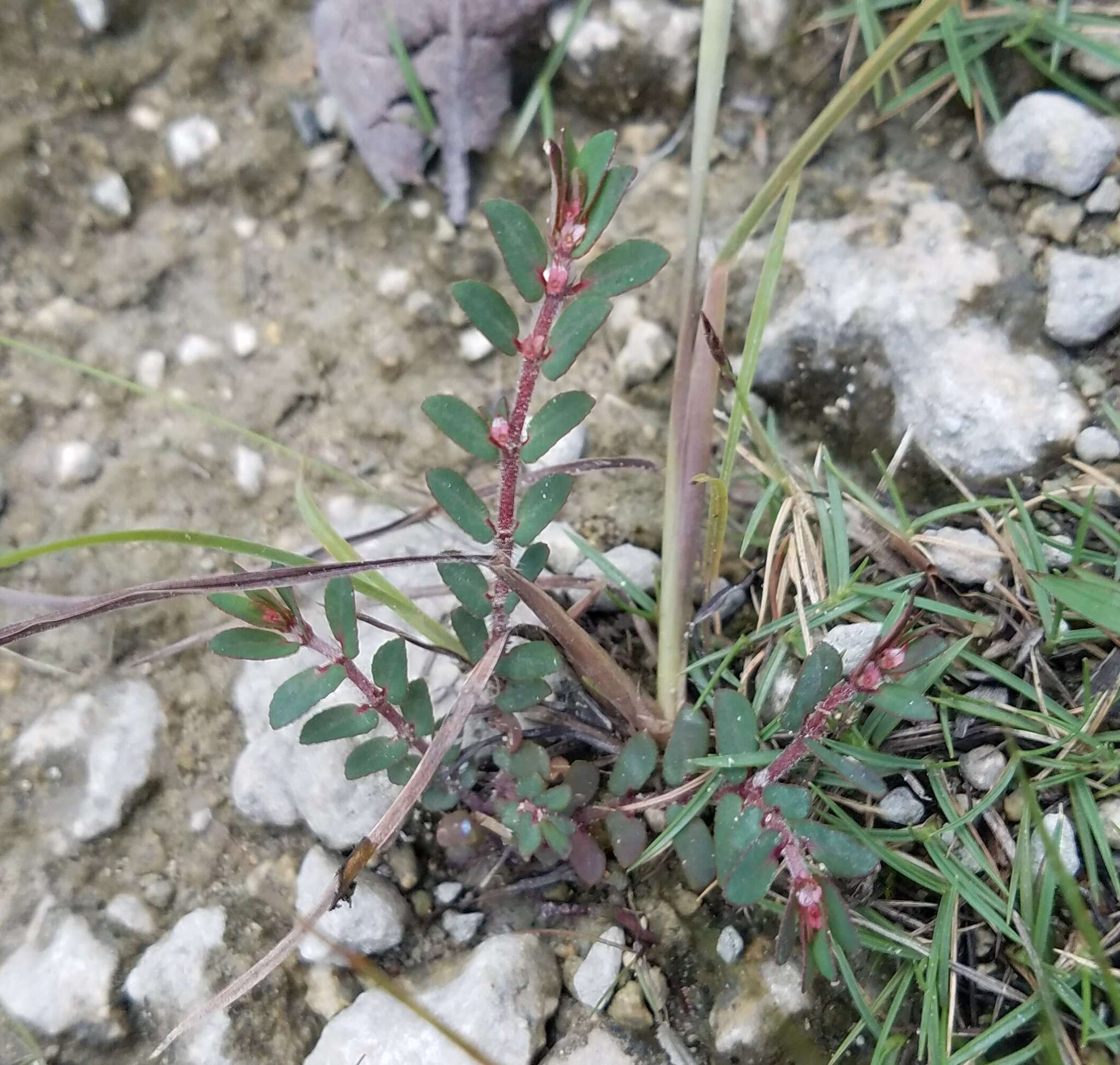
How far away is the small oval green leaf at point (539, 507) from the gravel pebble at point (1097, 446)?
1038 millimetres

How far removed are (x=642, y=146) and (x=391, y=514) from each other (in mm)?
1105

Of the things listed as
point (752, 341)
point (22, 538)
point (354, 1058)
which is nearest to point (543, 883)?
point (354, 1058)

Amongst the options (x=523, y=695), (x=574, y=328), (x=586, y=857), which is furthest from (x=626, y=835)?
(x=574, y=328)

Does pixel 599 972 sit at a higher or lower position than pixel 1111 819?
lower

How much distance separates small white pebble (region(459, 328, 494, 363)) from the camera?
6.84ft

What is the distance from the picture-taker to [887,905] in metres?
1.52

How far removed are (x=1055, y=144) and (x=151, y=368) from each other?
2.01 meters

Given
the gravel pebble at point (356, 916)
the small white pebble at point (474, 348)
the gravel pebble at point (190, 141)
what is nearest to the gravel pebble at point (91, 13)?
the gravel pebble at point (190, 141)

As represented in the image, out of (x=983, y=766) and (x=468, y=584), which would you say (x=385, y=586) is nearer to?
(x=468, y=584)

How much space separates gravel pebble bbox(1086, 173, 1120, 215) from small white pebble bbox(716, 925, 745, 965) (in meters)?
1.57

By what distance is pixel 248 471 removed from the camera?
6.56 feet

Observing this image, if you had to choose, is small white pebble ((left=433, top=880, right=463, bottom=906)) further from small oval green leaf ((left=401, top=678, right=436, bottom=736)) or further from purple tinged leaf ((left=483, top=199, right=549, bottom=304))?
purple tinged leaf ((left=483, top=199, right=549, bottom=304))

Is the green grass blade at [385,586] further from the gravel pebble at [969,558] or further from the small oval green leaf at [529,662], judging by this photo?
the gravel pebble at [969,558]

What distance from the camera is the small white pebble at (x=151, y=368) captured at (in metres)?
2.06
